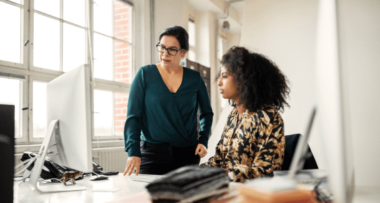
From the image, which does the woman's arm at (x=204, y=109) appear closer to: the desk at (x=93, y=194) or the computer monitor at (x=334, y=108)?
the desk at (x=93, y=194)

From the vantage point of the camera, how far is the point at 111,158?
3439mm

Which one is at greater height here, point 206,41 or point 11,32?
point 206,41

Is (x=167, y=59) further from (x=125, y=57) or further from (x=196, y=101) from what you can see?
(x=125, y=57)

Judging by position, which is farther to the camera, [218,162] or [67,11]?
[67,11]

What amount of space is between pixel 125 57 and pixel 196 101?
256cm

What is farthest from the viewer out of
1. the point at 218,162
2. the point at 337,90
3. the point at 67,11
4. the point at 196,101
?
the point at 67,11

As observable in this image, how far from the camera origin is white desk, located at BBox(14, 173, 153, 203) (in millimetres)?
1055

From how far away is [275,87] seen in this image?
1.36m

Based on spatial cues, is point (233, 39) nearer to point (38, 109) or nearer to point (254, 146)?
point (38, 109)

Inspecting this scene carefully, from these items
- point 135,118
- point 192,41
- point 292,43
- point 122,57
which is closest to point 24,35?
point 122,57

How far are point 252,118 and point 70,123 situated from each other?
0.76m

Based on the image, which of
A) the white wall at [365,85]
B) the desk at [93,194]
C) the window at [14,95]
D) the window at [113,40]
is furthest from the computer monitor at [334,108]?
the window at [113,40]

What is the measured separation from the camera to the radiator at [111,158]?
3.30 metres

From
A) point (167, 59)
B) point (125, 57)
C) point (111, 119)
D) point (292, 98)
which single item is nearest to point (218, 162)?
point (167, 59)
